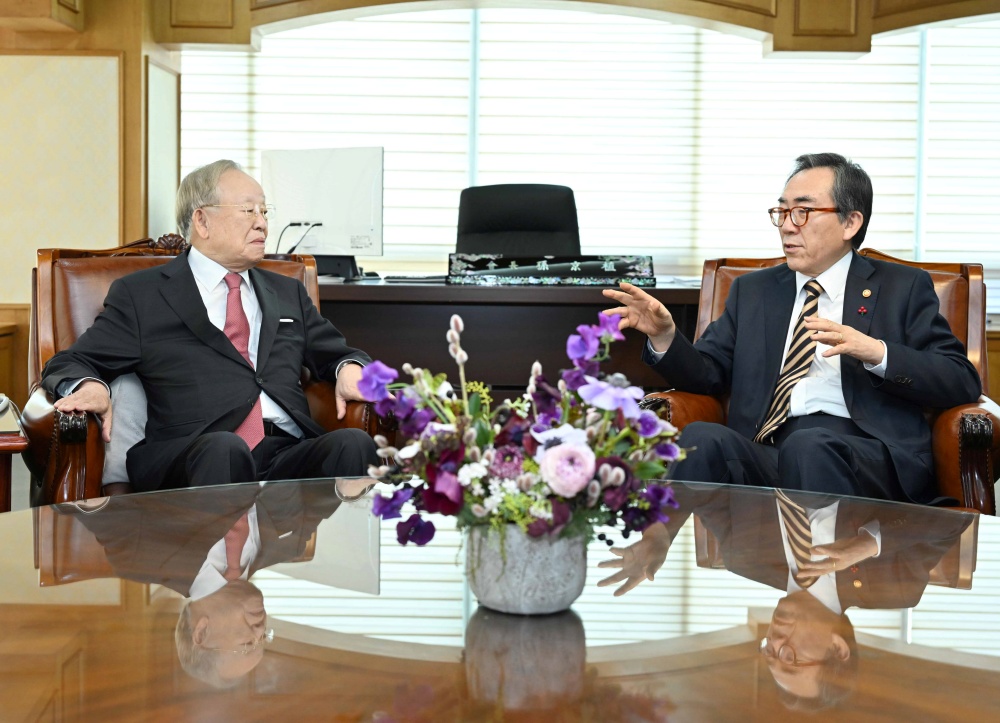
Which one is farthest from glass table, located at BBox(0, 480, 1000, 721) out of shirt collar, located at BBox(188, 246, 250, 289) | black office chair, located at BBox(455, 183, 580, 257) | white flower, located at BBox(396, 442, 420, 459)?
black office chair, located at BBox(455, 183, 580, 257)

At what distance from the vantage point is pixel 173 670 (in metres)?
1.15

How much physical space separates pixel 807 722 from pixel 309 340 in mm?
2089

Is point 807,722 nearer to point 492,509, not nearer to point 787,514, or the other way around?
point 492,509

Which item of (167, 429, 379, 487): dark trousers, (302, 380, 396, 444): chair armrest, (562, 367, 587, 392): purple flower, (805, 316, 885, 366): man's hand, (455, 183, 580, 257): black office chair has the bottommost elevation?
(167, 429, 379, 487): dark trousers

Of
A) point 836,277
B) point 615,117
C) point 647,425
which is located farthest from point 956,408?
point 615,117

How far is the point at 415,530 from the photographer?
A: 1.30 meters

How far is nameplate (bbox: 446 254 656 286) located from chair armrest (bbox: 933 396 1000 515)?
4.92ft

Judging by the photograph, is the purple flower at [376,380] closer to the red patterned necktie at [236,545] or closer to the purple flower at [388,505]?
the purple flower at [388,505]

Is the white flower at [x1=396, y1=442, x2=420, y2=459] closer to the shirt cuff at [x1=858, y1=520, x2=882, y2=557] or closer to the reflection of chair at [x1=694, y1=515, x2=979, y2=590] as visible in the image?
the reflection of chair at [x1=694, y1=515, x2=979, y2=590]

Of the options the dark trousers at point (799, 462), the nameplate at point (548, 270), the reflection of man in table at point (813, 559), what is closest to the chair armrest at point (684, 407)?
the dark trousers at point (799, 462)

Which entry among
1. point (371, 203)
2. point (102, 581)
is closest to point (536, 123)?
point (371, 203)

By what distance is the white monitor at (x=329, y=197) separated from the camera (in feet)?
13.6

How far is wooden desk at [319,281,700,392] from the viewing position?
3758 millimetres

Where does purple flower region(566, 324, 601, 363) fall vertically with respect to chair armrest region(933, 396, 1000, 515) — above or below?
above
